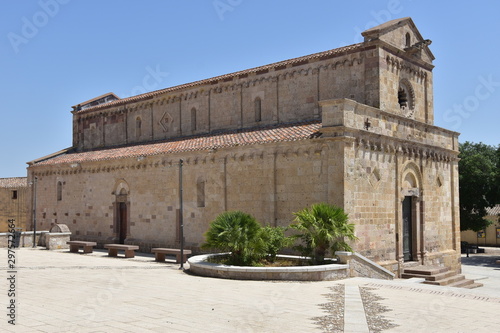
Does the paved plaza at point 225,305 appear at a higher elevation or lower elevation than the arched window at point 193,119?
lower

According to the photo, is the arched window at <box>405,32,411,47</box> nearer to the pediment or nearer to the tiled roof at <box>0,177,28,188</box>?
the pediment

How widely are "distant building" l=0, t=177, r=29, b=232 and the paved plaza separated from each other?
1278 inches

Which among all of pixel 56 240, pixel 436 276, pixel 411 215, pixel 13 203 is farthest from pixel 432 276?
pixel 13 203

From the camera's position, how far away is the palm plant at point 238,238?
16.2 m

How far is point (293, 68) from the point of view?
24.1 meters

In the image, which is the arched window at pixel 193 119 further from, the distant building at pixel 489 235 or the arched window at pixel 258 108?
the distant building at pixel 489 235

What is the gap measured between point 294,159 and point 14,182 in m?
36.8

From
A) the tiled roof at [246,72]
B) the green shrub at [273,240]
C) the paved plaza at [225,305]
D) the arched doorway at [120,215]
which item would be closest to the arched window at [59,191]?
the arched doorway at [120,215]

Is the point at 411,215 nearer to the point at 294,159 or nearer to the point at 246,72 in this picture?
the point at 294,159

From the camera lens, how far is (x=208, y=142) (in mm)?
24328

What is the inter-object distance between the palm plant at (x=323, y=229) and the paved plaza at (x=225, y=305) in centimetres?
163

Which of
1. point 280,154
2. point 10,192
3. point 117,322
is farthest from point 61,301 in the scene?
point 10,192

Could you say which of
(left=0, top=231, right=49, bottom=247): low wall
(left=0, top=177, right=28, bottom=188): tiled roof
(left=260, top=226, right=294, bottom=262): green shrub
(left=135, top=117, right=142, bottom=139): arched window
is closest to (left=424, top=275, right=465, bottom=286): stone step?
(left=260, top=226, right=294, bottom=262): green shrub

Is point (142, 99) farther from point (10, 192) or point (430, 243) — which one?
point (10, 192)
